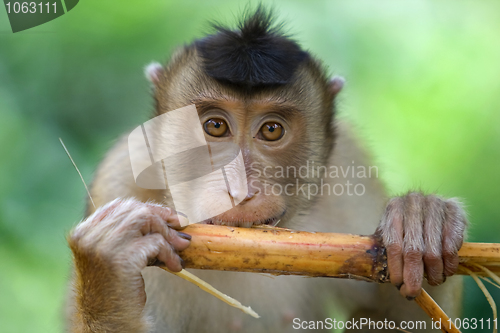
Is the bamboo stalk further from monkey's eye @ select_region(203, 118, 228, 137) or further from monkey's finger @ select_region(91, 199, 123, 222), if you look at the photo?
monkey's eye @ select_region(203, 118, 228, 137)

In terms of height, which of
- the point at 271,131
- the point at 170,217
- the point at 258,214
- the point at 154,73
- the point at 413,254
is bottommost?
the point at 413,254

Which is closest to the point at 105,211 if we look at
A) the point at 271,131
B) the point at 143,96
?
the point at 271,131

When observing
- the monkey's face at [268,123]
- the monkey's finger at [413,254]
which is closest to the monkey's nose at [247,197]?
the monkey's face at [268,123]

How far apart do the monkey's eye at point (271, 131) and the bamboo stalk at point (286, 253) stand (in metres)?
0.78

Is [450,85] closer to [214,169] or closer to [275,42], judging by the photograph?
[275,42]

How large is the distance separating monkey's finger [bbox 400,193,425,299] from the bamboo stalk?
9 cm

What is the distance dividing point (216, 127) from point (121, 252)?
3.09 feet

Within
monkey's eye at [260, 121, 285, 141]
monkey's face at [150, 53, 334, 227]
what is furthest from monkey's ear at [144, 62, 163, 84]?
monkey's eye at [260, 121, 285, 141]

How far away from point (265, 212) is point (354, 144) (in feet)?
4.36

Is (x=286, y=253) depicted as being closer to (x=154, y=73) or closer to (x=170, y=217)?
(x=170, y=217)

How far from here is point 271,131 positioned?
2.58 metres

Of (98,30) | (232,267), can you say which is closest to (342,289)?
(232,267)

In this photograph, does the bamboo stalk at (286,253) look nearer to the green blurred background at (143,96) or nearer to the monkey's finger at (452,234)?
the monkey's finger at (452,234)

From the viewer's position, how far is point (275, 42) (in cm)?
264
